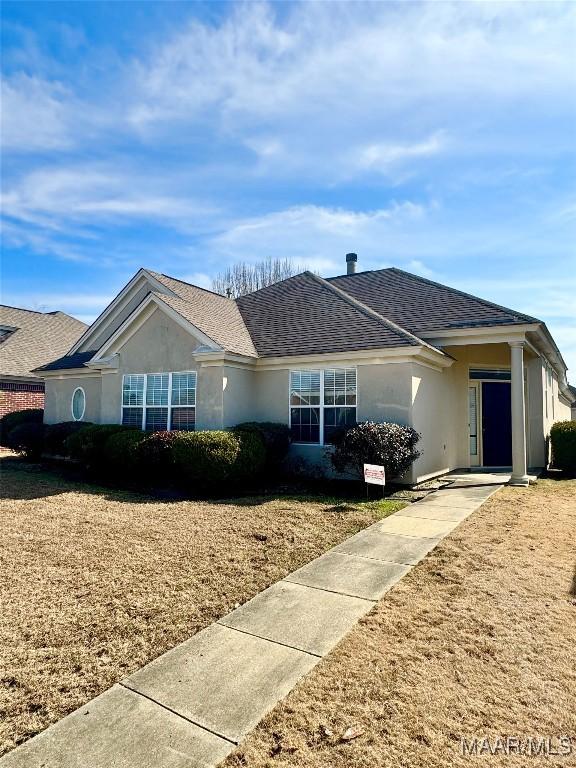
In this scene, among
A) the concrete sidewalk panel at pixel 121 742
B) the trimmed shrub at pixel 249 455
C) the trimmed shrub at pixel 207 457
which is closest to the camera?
the concrete sidewalk panel at pixel 121 742

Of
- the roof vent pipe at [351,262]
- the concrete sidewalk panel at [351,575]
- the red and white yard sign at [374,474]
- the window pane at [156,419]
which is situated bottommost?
the concrete sidewalk panel at [351,575]

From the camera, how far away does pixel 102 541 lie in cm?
698

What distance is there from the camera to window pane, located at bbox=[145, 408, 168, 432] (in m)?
13.5

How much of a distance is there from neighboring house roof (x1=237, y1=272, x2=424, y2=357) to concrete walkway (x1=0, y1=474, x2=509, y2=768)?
6741mm

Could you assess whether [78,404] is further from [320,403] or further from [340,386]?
[340,386]

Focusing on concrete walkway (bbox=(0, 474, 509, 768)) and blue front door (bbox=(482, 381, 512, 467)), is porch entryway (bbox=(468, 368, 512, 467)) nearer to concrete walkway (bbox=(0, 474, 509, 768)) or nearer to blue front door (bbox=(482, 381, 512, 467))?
blue front door (bbox=(482, 381, 512, 467))

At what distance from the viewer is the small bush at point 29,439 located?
16234mm

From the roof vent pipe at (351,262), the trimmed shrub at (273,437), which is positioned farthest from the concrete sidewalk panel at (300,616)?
the roof vent pipe at (351,262)

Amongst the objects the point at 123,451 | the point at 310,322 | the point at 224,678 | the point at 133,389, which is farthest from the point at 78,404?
the point at 224,678

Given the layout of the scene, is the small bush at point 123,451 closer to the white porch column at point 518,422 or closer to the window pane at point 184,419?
the window pane at point 184,419

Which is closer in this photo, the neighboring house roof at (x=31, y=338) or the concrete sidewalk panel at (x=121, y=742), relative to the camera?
the concrete sidewalk panel at (x=121, y=742)

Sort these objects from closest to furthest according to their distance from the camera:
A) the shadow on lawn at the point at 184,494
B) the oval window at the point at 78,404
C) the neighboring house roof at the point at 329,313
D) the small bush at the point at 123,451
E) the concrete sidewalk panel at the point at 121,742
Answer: the concrete sidewalk panel at the point at 121,742, the shadow on lawn at the point at 184,494, the small bush at the point at 123,451, the neighboring house roof at the point at 329,313, the oval window at the point at 78,404

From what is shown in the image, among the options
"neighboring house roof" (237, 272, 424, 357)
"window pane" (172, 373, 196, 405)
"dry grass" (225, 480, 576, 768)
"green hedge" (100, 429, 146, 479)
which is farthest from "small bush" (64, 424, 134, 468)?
"dry grass" (225, 480, 576, 768)

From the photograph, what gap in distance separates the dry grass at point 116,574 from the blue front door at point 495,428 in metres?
7.04
